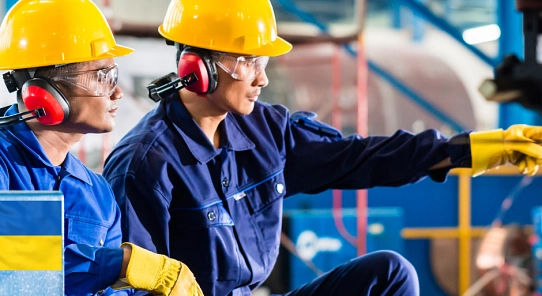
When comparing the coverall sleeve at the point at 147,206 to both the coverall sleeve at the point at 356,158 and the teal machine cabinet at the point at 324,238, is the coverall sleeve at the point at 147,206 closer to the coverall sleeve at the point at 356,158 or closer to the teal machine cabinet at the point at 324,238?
the coverall sleeve at the point at 356,158

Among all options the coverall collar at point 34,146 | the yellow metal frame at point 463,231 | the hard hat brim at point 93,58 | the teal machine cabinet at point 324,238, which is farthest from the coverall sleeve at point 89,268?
the yellow metal frame at point 463,231

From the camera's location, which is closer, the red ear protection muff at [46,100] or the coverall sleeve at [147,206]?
the red ear protection muff at [46,100]

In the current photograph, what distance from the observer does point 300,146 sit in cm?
284

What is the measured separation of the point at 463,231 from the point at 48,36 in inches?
183

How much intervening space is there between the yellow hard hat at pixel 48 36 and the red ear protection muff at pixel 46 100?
0.28 ft

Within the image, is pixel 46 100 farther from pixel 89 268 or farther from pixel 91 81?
pixel 89 268

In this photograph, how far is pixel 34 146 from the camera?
208cm

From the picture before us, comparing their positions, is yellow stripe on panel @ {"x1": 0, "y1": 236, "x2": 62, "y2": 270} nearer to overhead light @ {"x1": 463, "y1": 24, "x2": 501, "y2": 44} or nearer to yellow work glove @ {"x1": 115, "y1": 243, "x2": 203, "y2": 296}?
yellow work glove @ {"x1": 115, "y1": 243, "x2": 203, "y2": 296}

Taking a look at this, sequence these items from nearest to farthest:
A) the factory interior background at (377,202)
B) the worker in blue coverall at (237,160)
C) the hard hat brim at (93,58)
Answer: the hard hat brim at (93,58) → the worker in blue coverall at (237,160) → the factory interior background at (377,202)

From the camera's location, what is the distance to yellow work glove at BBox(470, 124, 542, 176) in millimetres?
2613

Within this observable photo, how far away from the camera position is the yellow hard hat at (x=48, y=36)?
2172 mm

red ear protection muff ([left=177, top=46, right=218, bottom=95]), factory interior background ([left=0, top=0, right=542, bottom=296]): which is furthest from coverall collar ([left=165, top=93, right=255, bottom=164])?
factory interior background ([left=0, top=0, right=542, bottom=296])

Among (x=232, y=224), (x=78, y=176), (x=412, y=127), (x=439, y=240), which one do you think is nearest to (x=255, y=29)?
(x=232, y=224)

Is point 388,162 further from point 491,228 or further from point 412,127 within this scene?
point 412,127
